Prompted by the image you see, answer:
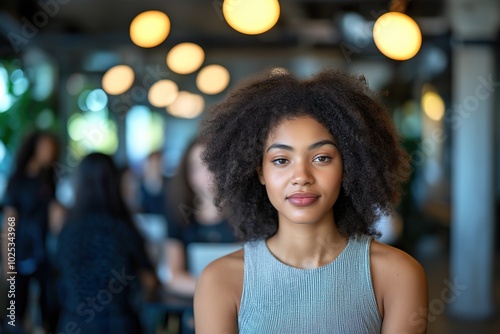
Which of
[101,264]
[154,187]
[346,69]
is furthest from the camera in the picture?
[154,187]

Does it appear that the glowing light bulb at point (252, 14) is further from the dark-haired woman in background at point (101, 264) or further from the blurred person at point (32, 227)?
the blurred person at point (32, 227)

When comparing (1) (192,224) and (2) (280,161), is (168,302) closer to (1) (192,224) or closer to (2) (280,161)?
(1) (192,224)

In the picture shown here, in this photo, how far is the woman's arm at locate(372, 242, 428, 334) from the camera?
163cm

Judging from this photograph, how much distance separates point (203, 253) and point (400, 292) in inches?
75.0

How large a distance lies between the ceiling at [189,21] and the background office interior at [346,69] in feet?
0.06

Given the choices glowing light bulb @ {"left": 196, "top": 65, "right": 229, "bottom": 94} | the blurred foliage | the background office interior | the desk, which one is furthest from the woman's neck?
the blurred foliage

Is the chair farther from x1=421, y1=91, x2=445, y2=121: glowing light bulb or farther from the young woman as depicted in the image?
x1=421, y1=91, x2=445, y2=121: glowing light bulb

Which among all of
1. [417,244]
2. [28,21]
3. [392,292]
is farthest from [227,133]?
[417,244]

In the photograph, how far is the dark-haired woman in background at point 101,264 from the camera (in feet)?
11.0

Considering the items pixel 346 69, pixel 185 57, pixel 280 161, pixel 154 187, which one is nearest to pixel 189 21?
pixel 154 187

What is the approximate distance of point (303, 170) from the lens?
1609 mm

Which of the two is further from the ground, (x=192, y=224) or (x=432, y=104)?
(x=432, y=104)

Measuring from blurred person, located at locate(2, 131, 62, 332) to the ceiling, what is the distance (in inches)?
81.4

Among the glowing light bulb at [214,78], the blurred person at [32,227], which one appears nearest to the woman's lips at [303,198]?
the blurred person at [32,227]
